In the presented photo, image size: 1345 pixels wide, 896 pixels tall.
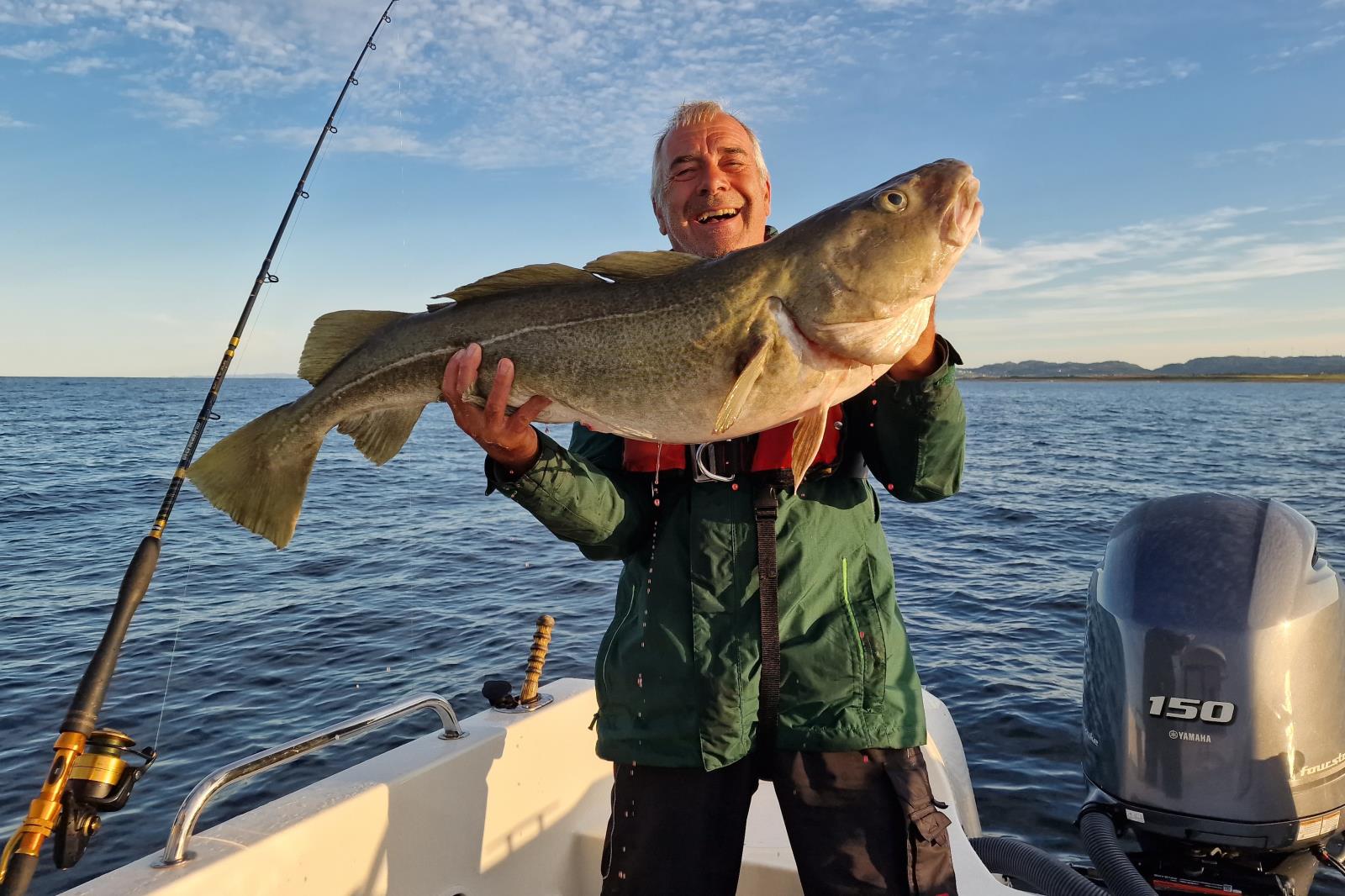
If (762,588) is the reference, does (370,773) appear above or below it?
below

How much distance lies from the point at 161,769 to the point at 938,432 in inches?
332

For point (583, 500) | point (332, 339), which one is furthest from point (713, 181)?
point (332, 339)

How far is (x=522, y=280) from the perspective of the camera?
9.84 feet

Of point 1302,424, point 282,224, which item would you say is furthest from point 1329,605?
point 1302,424

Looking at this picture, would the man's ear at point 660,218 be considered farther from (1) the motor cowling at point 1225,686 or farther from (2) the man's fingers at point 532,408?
(1) the motor cowling at point 1225,686

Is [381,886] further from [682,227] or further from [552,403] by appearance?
[682,227]

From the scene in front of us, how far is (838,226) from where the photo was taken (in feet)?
8.57

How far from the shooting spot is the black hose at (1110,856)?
11.6 feet

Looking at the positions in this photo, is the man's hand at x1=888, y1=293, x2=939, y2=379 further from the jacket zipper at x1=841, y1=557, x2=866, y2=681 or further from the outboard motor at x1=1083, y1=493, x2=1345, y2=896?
the outboard motor at x1=1083, y1=493, x2=1345, y2=896

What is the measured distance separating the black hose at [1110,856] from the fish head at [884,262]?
260 centimetres

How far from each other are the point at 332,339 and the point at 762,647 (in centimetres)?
196

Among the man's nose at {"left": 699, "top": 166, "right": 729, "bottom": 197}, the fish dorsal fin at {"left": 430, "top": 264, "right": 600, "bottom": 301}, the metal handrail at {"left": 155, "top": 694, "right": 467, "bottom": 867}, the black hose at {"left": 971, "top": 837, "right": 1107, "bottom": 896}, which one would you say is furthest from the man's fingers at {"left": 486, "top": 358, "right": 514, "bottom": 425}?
the black hose at {"left": 971, "top": 837, "right": 1107, "bottom": 896}

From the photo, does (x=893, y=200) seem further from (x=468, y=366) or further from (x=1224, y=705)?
(x=1224, y=705)

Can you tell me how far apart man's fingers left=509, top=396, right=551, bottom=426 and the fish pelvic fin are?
87 centimetres
